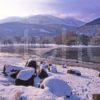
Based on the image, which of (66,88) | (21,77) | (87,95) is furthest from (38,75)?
(66,88)

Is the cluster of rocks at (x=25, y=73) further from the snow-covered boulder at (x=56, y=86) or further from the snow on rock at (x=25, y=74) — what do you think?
the snow-covered boulder at (x=56, y=86)

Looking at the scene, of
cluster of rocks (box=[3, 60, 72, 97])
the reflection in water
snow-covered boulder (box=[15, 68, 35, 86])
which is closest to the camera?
cluster of rocks (box=[3, 60, 72, 97])

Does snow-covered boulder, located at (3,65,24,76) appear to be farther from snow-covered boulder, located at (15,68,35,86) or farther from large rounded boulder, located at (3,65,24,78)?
snow-covered boulder, located at (15,68,35,86)

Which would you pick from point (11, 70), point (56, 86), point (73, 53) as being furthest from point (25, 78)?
point (73, 53)

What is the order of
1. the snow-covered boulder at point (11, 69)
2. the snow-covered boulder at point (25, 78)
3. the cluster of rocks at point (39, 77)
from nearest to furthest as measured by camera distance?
the cluster of rocks at point (39, 77), the snow-covered boulder at point (25, 78), the snow-covered boulder at point (11, 69)

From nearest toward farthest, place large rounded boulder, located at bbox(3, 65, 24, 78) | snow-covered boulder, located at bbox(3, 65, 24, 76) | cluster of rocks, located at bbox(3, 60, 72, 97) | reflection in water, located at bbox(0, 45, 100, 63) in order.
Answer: cluster of rocks, located at bbox(3, 60, 72, 97) < large rounded boulder, located at bbox(3, 65, 24, 78) < snow-covered boulder, located at bbox(3, 65, 24, 76) < reflection in water, located at bbox(0, 45, 100, 63)

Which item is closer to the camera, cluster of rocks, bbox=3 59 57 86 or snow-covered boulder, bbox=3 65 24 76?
cluster of rocks, bbox=3 59 57 86

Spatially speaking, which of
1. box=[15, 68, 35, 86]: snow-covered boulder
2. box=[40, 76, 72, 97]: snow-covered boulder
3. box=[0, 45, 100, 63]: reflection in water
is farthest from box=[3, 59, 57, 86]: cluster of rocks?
box=[0, 45, 100, 63]: reflection in water

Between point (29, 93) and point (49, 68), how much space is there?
2267 centimetres

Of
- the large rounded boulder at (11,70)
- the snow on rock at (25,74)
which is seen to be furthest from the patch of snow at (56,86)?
the large rounded boulder at (11,70)

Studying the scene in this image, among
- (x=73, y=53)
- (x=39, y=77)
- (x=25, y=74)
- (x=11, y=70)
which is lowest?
(x=73, y=53)

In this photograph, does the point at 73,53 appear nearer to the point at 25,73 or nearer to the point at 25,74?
the point at 25,74

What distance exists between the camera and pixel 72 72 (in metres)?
33.9

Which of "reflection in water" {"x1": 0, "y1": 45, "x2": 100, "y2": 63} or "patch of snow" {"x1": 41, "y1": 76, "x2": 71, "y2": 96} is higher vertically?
"patch of snow" {"x1": 41, "y1": 76, "x2": 71, "y2": 96}
